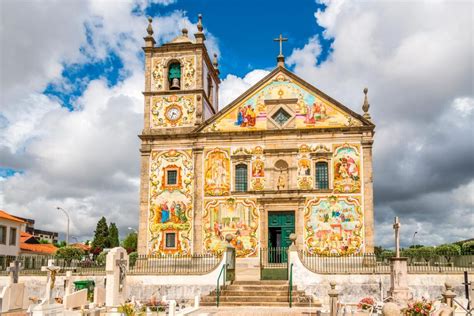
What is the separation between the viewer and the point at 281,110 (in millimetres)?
29281

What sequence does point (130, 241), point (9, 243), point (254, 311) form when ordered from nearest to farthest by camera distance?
point (254, 311), point (9, 243), point (130, 241)

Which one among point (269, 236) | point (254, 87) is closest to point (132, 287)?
point (269, 236)

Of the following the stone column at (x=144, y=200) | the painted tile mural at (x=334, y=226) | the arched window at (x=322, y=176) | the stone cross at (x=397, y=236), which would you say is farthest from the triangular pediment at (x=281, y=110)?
the stone cross at (x=397, y=236)

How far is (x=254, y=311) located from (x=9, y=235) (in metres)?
31.2

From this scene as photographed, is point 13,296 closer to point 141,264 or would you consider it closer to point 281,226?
point 141,264

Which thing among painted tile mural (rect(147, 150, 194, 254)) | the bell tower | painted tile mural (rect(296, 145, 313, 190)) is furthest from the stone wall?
the bell tower

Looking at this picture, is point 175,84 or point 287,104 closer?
point 287,104

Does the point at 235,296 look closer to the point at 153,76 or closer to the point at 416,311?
the point at 416,311

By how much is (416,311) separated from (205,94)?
21.9 metres

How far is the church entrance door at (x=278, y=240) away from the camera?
26.2 m

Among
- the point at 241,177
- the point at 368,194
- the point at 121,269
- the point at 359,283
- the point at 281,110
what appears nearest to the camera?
the point at 121,269

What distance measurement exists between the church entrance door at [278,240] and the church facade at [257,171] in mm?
58

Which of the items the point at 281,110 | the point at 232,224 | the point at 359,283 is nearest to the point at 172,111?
the point at 281,110

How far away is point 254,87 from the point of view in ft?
97.5
